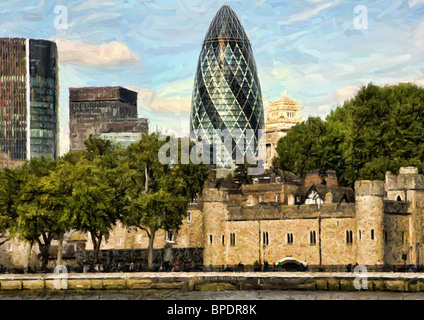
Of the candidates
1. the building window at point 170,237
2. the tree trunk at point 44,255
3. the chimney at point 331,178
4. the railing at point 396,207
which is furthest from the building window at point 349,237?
the tree trunk at point 44,255

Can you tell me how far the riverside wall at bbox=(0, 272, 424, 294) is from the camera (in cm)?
8538

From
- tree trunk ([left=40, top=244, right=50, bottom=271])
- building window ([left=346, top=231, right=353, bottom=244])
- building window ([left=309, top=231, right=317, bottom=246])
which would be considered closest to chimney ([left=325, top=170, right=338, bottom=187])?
building window ([left=309, top=231, right=317, bottom=246])

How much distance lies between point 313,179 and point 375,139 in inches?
344

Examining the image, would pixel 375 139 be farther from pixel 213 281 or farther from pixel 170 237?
pixel 213 281

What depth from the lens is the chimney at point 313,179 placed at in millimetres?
121312

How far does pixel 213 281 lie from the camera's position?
9038 centimetres

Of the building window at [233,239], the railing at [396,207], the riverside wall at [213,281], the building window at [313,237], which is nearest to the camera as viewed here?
the riverside wall at [213,281]

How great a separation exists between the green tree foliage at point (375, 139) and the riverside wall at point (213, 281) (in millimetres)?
26904

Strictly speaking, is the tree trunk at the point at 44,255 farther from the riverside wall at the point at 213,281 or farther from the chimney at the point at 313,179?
the chimney at the point at 313,179

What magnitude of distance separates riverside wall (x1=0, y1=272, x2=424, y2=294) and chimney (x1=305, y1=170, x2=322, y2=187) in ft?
106
